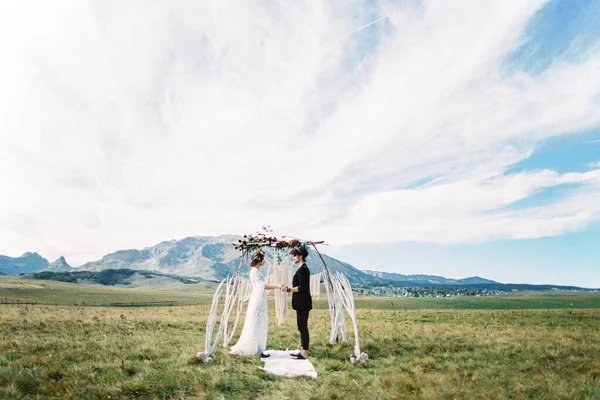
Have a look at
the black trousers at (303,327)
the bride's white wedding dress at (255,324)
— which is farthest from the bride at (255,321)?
the black trousers at (303,327)

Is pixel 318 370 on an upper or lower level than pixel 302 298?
lower

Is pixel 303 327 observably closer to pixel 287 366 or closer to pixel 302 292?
pixel 302 292

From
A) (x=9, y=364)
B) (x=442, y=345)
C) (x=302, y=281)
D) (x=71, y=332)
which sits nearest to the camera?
(x=9, y=364)

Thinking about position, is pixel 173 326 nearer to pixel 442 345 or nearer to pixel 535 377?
pixel 442 345

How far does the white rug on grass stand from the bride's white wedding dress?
67 cm

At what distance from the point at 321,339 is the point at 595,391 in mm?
9198

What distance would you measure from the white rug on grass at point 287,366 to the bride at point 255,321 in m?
0.55

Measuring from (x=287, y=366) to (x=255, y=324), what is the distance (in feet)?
6.90

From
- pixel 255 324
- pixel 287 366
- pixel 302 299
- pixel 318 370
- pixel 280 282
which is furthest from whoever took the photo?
pixel 280 282

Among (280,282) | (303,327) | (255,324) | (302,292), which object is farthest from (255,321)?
(280,282)

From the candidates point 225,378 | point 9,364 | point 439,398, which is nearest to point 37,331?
point 9,364

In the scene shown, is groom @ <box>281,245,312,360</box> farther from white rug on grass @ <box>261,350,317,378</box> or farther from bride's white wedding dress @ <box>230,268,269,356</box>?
bride's white wedding dress @ <box>230,268,269,356</box>

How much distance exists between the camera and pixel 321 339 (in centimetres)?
1473

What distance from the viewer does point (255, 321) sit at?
11.7 metres
